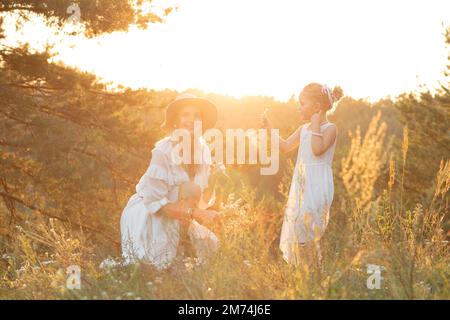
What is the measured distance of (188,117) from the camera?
16.5 ft

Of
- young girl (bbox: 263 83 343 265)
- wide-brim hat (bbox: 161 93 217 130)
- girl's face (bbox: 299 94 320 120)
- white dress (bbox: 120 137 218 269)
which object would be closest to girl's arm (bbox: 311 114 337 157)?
young girl (bbox: 263 83 343 265)

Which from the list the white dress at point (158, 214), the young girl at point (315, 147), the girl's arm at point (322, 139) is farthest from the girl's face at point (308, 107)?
the white dress at point (158, 214)

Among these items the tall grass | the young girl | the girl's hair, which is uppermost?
the girl's hair

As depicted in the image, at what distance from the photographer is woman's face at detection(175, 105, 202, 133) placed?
5.04m

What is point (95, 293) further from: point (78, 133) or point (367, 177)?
point (78, 133)

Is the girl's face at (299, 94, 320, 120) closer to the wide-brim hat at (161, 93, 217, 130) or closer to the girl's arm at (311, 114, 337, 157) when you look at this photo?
the girl's arm at (311, 114, 337, 157)

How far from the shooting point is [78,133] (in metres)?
11.2

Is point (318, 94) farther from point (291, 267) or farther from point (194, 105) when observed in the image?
point (291, 267)

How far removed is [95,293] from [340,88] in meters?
2.66

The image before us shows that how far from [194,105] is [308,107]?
861mm

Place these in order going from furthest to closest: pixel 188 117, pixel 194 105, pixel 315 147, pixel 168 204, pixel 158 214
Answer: pixel 194 105
pixel 188 117
pixel 315 147
pixel 158 214
pixel 168 204

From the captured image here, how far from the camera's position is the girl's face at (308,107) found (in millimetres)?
5105

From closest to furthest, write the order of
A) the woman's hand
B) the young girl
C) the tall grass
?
the tall grass
the young girl
the woman's hand

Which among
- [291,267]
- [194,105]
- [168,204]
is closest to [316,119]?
[194,105]
